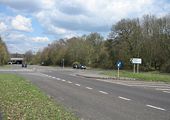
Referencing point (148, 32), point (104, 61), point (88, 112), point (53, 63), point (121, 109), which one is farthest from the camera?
point (53, 63)

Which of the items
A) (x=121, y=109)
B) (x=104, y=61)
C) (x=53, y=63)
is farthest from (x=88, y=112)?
(x=53, y=63)

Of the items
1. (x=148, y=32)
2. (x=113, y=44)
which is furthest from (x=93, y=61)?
(x=148, y=32)

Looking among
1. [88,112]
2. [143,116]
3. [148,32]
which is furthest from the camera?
[148,32]

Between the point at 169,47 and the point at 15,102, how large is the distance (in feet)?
224

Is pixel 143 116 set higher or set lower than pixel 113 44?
lower

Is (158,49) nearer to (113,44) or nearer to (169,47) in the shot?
(169,47)

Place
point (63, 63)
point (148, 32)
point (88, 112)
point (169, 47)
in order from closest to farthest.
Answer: point (88, 112) → point (169, 47) → point (148, 32) → point (63, 63)

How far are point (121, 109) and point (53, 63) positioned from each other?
148 m

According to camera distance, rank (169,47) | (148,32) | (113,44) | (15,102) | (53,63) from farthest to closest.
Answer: (53,63), (113,44), (148,32), (169,47), (15,102)

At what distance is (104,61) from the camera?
357 feet

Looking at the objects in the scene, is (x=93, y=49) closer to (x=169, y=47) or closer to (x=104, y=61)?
(x=104, y=61)

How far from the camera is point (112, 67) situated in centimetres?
10331

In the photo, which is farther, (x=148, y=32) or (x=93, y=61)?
(x=93, y=61)

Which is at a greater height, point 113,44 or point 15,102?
point 113,44
